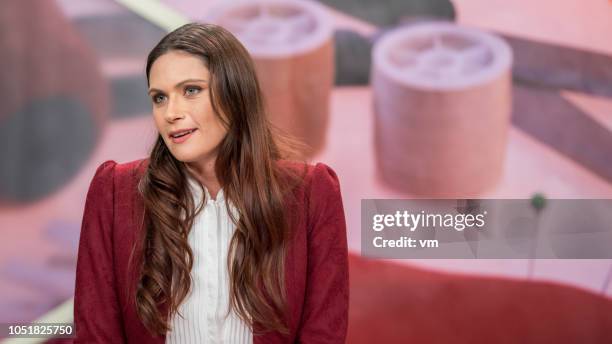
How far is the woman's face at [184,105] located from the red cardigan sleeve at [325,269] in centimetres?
26

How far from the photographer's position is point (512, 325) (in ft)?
8.21

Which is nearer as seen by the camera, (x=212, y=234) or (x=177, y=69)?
(x=177, y=69)

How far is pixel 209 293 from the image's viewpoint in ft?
4.70

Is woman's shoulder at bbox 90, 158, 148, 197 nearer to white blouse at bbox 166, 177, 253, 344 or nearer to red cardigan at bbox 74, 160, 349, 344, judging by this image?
red cardigan at bbox 74, 160, 349, 344

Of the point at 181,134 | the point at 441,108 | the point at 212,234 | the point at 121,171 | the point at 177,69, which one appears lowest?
the point at 441,108

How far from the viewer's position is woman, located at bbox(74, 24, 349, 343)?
4.51ft

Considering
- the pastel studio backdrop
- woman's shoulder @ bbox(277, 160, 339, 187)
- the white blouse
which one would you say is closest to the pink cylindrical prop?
the pastel studio backdrop

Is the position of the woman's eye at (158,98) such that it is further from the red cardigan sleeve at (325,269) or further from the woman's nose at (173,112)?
the red cardigan sleeve at (325,269)

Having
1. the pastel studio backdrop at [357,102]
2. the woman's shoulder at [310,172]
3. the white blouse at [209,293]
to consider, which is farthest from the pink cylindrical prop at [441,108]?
the white blouse at [209,293]

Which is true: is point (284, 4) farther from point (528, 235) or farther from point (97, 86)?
point (528, 235)

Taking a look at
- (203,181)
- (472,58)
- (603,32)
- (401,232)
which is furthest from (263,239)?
(603,32)

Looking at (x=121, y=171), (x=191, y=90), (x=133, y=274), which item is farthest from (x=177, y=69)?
(x=133, y=274)

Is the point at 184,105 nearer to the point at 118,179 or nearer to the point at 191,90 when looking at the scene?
the point at 191,90

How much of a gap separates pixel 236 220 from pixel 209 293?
Answer: 14 centimetres
